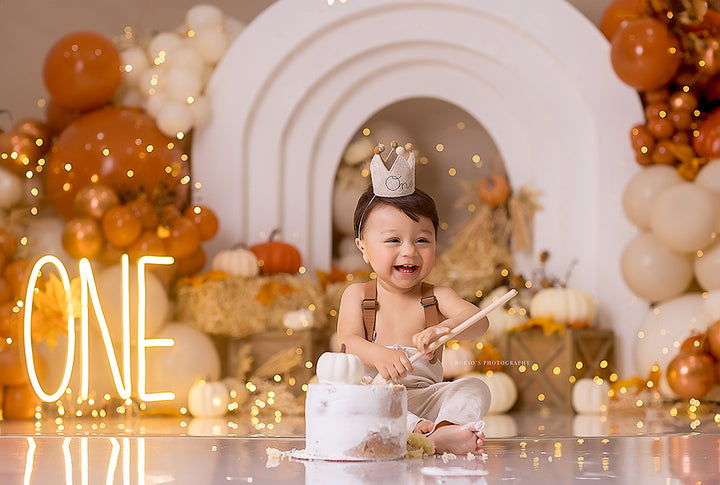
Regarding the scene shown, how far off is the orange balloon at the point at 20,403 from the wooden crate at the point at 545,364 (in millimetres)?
2456

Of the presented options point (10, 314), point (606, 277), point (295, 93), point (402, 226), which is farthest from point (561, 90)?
point (10, 314)

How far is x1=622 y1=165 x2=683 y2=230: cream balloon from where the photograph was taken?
16.3ft

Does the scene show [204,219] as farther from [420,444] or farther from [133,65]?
[420,444]

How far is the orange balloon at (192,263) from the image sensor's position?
16.7ft

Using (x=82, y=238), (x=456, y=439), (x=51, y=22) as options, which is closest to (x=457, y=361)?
(x=82, y=238)

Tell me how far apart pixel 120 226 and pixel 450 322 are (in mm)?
2304

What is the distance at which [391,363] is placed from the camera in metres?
2.65

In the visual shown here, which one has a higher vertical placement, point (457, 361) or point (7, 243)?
point (7, 243)

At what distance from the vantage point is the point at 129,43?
5.45m

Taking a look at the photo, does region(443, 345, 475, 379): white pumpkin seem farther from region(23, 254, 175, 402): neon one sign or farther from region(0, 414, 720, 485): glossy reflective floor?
region(23, 254, 175, 402): neon one sign

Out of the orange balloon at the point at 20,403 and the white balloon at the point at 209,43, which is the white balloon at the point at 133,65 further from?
the orange balloon at the point at 20,403

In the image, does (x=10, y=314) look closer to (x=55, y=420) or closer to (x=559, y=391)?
(x=55, y=420)

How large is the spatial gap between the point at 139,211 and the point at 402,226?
87.3 inches

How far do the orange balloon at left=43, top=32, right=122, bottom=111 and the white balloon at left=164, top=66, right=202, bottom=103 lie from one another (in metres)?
0.30
